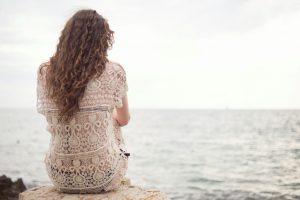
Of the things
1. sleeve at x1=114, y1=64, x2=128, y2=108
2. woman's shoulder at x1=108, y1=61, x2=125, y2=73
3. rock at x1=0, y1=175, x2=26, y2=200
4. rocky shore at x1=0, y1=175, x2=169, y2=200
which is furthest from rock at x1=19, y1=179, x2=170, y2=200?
rock at x1=0, y1=175, x2=26, y2=200

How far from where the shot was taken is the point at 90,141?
303 centimetres

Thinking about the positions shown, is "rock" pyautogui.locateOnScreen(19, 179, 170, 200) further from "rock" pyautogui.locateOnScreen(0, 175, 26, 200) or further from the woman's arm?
"rock" pyautogui.locateOnScreen(0, 175, 26, 200)

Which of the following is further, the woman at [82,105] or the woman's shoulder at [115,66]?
the woman's shoulder at [115,66]

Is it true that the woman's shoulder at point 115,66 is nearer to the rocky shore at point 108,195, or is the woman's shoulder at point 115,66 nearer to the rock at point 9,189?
the rocky shore at point 108,195

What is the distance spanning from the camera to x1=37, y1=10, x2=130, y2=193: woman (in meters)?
3.02

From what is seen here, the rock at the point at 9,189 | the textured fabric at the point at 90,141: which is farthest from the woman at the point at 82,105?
the rock at the point at 9,189

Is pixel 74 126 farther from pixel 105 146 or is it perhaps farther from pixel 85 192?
pixel 85 192

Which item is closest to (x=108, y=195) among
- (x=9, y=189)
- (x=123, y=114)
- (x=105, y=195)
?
(x=105, y=195)

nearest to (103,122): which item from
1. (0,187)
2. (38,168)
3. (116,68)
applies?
(116,68)

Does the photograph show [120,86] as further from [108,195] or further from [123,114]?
[108,195]

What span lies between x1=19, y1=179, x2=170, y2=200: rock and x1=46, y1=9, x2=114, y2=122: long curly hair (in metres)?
0.59

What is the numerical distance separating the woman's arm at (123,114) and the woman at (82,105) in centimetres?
16

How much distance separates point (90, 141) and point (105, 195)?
0.44 meters

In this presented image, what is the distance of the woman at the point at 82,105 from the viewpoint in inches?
119
